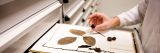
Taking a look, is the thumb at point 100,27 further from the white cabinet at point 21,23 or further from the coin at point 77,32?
the white cabinet at point 21,23

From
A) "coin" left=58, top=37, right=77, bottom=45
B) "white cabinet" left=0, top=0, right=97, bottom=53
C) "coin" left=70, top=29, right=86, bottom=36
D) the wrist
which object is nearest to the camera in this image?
"white cabinet" left=0, top=0, right=97, bottom=53

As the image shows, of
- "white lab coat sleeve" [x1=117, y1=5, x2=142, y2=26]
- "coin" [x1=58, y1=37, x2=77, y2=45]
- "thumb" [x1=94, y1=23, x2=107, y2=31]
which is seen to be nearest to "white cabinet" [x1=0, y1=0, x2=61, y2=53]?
"coin" [x1=58, y1=37, x2=77, y2=45]

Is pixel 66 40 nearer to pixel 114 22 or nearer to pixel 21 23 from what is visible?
pixel 21 23

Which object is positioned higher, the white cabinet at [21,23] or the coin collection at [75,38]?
the white cabinet at [21,23]

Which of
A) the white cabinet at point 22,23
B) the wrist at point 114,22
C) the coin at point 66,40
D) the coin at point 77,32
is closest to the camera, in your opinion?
the white cabinet at point 22,23

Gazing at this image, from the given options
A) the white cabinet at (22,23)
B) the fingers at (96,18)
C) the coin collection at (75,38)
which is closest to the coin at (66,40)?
the coin collection at (75,38)

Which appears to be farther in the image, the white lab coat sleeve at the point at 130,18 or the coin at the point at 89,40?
the white lab coat sleeve at the point at 130,18

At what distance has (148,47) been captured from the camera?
67 centimetres

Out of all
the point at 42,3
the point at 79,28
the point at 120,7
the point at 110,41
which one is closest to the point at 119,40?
the point at 110,41

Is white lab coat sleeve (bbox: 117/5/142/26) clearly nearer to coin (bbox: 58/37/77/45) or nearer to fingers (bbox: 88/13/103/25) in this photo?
fingers (bbox: 88/13/103/25)

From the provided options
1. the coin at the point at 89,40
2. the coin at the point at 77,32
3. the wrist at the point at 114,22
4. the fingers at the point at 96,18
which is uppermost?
the fingers at the point at 96,18

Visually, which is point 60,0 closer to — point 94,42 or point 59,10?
point 59,10

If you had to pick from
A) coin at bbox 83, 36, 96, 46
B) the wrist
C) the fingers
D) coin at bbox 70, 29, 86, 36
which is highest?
the fingers

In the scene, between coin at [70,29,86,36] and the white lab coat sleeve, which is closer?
coin at [70,29,86,36]
